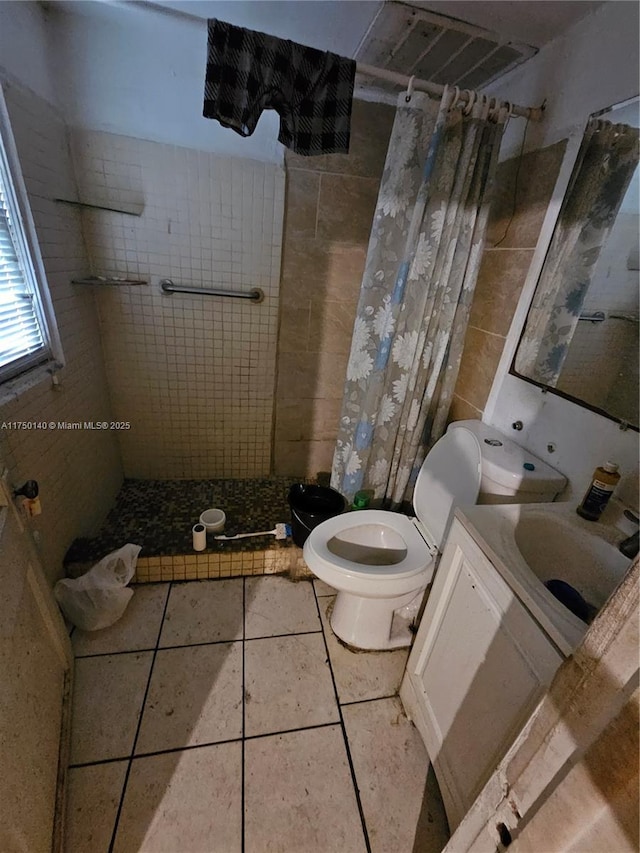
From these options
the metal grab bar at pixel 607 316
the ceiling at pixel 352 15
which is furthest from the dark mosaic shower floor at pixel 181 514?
the ceiling at pixel 352 15

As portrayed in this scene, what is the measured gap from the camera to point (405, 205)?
127 cm

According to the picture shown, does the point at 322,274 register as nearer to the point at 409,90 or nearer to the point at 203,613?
the point at 409,90

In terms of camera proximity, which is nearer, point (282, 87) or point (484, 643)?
point (484, 643)

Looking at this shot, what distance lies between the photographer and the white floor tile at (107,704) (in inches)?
41.1

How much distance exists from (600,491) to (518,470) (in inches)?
9.3

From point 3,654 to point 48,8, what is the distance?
6.69 feet

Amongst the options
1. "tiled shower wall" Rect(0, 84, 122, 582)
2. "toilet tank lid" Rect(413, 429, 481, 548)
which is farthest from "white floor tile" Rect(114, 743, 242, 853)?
"toilet tank lid" Rect(413, 429, 481, 548)

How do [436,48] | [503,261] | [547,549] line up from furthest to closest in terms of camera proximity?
[503,261] → [436,48] → [547,549]

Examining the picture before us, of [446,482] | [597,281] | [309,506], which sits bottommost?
[309,506]

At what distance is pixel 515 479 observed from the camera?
108 centimetres

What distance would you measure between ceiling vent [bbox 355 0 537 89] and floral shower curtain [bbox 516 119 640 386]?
51 centimetres

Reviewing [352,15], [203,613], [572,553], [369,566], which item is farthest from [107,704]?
[352,15]

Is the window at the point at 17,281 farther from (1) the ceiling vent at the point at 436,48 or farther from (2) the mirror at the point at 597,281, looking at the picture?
(2) the mirror at the point at 597,281

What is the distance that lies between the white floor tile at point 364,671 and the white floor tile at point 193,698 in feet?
1.16
